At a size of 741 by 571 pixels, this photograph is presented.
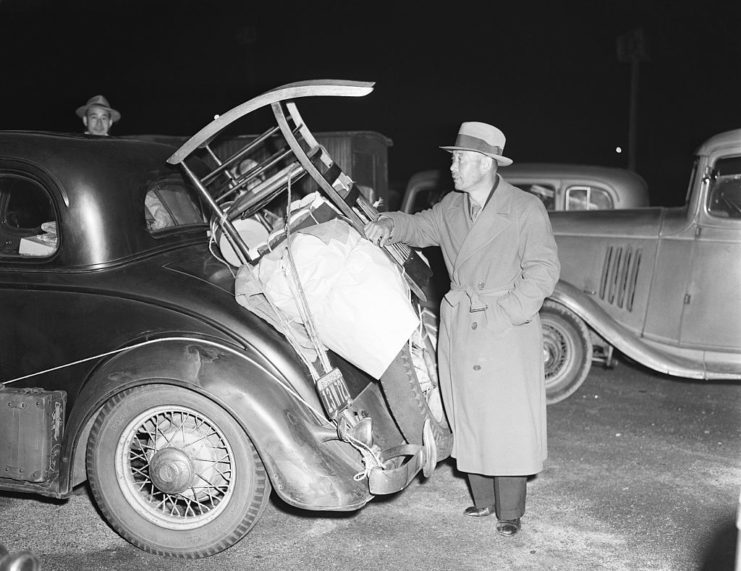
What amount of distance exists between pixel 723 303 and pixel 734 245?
0.45 metres

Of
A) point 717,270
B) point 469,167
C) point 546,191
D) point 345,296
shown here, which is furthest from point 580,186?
point 345,296

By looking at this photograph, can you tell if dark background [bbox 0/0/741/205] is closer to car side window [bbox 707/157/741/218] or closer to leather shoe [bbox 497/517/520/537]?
car side window [bbox 707/157/741/218]

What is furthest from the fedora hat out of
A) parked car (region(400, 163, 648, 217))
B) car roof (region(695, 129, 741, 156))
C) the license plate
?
parked car (region(400, 163, 648, 217))

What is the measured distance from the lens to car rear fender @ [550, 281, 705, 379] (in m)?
5.85

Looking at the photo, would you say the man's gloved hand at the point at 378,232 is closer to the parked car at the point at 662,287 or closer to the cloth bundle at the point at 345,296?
the cloth bundle at the point at 345,296

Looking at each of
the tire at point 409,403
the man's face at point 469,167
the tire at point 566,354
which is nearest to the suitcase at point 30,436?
the tire at point 409,403

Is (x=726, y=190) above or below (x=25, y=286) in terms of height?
above

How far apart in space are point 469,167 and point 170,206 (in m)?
1.69

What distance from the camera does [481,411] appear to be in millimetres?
3676

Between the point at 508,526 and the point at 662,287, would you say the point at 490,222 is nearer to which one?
the point at 508,526

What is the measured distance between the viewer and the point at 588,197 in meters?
7.82

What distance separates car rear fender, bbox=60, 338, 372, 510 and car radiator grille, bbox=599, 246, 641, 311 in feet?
12.1

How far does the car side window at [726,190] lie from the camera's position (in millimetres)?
5934

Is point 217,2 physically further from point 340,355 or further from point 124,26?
point 340,355
